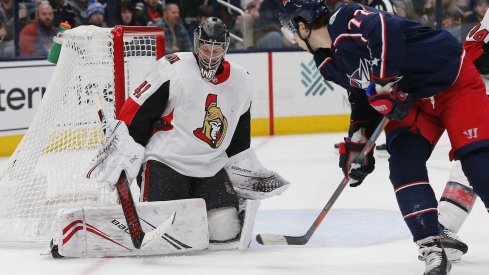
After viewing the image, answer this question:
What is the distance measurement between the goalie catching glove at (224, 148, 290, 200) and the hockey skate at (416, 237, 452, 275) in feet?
2.78

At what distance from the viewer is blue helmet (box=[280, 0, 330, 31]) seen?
2.87 metres

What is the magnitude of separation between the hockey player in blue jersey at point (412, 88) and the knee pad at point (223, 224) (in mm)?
768

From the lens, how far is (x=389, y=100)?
279 centimetres

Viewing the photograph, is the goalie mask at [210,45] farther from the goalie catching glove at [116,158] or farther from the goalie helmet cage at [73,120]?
the goalie helmet cage at [73,120]

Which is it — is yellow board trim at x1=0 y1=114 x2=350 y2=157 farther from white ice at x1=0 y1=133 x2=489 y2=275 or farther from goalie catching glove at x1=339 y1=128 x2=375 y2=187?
goalie catching glove at x1=339 y1=128 x2=375 y2=187

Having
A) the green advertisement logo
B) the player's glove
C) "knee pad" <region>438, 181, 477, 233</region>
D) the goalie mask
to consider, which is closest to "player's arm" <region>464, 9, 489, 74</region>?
"knee pad" <region>438, 181, 477, 233</region>

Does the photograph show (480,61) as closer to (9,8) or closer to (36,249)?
(36,249)

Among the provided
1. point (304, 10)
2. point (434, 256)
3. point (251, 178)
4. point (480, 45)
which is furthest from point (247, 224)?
point (480, 45)

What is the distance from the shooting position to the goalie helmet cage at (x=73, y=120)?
3.81 m

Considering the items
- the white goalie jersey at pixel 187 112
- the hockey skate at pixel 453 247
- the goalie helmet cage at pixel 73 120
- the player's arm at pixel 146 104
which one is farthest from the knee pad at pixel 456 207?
the goalie helmet cage at pixel 73 120

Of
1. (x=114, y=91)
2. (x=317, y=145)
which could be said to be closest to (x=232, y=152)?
(x=114, y=91)

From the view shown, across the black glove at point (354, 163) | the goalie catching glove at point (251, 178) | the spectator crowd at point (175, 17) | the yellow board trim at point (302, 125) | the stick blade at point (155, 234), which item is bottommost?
the yellow board trim at point (302, 125)

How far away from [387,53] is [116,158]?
1.02 meters

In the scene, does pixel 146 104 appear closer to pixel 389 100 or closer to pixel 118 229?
pixel 118 229
